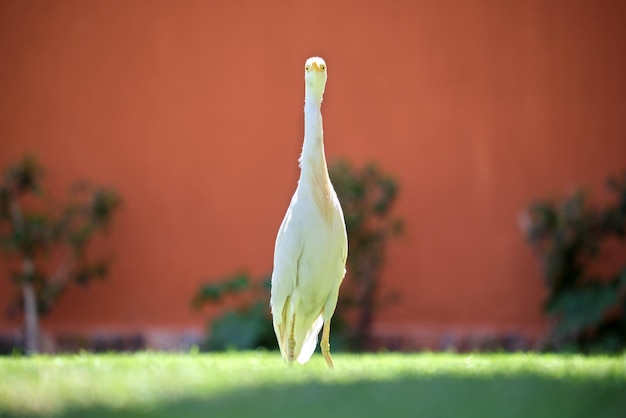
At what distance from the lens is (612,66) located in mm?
9062

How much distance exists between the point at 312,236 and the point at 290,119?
372 cm

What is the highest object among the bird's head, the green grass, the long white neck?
the bird's head

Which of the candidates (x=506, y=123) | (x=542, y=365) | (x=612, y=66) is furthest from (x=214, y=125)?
(x=542, y=365)

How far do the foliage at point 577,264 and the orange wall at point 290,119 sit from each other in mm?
475

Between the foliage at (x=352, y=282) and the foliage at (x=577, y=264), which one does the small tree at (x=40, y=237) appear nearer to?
the foliage at (x=352, y=282)

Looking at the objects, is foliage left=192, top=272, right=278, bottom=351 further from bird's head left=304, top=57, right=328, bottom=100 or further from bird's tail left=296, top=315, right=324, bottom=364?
bird's head left=304, top=57, right=328, bottom=100

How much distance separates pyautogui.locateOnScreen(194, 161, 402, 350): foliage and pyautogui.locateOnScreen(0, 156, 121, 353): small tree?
3.43 ft

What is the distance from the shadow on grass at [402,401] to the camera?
139 inches

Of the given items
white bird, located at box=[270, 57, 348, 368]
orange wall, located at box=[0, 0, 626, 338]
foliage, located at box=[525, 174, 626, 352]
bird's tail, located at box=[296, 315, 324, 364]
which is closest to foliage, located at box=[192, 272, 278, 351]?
orange wall, located at box=[0, 0, 626, 338]

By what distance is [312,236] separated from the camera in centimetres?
556

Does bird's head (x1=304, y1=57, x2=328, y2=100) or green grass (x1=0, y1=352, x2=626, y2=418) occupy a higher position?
bird's head (x1=304, y1=57, x2=328, y2=100)

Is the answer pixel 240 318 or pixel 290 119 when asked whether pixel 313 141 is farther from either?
pixel 290 119

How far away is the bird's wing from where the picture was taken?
5609 mm

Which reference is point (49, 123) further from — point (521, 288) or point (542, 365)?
point (542, 365)
